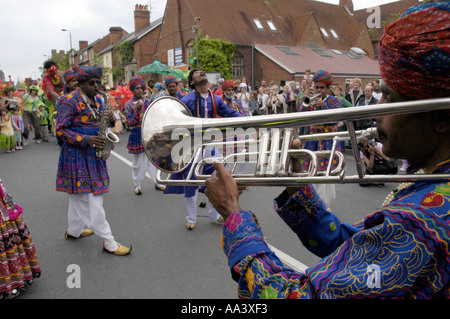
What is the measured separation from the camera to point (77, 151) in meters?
3.35

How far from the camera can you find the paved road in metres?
2.87

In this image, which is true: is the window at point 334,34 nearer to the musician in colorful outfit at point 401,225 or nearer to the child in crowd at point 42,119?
the child in crowd at point 42,119

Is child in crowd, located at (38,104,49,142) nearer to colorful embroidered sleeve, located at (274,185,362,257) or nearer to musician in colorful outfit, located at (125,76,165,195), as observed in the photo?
musician in colorful outfit, located at (125,76,165,195)

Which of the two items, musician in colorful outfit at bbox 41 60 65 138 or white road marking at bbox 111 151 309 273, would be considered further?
musician in colorful outfit at bbox 41 60 65 138

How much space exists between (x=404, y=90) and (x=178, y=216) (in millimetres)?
3948

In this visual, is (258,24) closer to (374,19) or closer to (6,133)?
(374,19)

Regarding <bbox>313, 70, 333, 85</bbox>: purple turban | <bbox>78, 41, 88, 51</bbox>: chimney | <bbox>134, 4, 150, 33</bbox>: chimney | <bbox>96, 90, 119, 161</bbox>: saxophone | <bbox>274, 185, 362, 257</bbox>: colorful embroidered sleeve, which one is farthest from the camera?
<bbox>78, 41, 88, 51</bbox>: chimney

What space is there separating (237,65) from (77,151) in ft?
87.5

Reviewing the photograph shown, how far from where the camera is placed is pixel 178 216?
4.59m

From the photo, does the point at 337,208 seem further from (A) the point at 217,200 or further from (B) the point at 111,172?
(B) the point at 111,172

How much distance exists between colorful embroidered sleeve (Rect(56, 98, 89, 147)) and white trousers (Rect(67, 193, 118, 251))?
0.57 meters

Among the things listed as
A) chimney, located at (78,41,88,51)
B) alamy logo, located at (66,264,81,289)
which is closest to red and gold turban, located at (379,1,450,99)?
alamy logo, located at (66,264,81,289)

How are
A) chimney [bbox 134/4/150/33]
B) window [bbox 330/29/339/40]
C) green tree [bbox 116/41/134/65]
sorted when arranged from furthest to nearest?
1. chimney [bbox 134/4/150/33]
2. green tree [bbox 116/41/134/65]
3. window [bbox 330/29/339/40]
